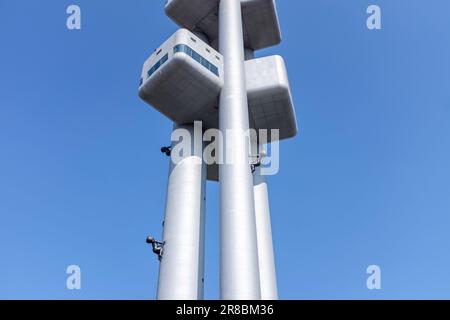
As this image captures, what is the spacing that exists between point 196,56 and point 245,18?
1239cm

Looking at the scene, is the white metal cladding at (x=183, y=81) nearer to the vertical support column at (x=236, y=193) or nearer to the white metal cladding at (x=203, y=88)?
the white metal cladding at (x=203, y=88)

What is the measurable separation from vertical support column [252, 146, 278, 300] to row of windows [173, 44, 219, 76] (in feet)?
33.0

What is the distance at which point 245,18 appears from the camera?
138 ft

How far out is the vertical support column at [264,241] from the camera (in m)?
31.2

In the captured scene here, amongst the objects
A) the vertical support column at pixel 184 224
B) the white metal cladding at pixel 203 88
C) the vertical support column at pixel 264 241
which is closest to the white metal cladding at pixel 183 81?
the white metal cladding at pixel 203 88

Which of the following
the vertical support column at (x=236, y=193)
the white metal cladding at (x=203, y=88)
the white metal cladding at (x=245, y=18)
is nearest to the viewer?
the vertical support column at (x=236, y=193)

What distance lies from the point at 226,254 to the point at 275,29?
27.0 meters

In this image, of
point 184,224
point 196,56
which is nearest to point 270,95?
point 196,56

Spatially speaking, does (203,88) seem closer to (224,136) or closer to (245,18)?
(224,136)

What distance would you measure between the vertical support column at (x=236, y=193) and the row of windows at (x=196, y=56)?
109 centimetres

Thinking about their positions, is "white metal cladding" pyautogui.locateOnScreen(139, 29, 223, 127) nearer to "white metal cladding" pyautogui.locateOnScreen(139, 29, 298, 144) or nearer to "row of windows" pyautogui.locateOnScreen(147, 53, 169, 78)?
"white metal cladding" pyautogui.locateOnScreen(139, 29, 298, 144)

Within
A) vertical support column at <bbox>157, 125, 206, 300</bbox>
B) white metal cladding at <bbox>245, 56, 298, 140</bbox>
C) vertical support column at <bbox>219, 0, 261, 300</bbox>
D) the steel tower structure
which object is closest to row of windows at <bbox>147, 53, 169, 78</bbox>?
the steel tower structure
